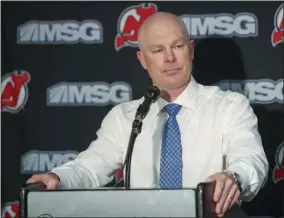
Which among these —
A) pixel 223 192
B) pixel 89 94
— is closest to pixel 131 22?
pixel 89 94

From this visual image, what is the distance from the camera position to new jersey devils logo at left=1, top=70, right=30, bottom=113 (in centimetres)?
334

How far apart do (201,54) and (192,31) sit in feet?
0.39

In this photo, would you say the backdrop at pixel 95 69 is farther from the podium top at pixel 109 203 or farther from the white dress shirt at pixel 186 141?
the podium top at pixel 109 203

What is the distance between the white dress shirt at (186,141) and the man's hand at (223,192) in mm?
499

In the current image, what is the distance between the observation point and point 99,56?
332cm

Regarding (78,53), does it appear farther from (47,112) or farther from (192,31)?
(192,31)

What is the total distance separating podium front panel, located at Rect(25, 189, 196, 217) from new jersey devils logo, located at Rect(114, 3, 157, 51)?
1720 mm

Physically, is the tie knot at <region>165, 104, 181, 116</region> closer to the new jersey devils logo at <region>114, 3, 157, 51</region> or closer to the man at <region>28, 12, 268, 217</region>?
the man at <region>28, 12, 268, 217</region>

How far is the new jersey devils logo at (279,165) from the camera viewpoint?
3164mm

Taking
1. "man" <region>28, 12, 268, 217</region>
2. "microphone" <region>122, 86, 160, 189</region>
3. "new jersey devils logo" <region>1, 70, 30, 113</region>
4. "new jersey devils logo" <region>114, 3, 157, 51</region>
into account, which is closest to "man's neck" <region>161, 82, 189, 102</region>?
"man" <region>28, 12, 268, 217</region>

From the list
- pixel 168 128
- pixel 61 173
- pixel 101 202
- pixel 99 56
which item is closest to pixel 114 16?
pixel 99 56

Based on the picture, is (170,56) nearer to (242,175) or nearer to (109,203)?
(242,175)

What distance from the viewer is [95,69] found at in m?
3.31

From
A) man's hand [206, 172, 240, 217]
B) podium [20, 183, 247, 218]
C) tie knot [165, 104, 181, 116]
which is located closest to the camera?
podium [20, 183, 247, 218]
